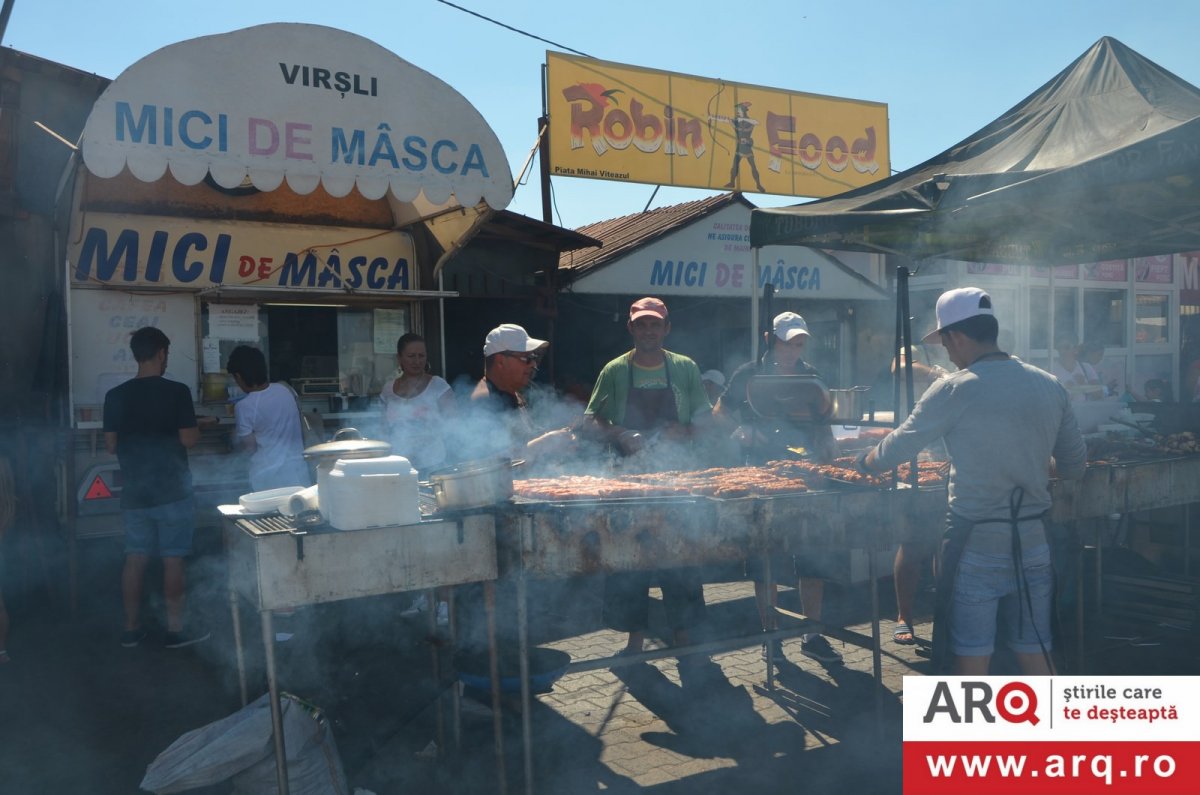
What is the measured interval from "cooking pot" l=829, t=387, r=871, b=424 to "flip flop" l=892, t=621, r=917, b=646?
189 cm

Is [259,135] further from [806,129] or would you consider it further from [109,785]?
[806,129]

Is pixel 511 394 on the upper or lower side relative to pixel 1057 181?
lower

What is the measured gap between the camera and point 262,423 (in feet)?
19.0

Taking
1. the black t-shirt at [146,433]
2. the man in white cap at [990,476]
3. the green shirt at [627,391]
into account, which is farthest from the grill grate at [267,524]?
the black t-shirt at [146,433]

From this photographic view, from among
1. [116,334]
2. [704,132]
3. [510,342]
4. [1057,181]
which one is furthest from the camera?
[704,132]

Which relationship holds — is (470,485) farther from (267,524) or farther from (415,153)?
(415,153)

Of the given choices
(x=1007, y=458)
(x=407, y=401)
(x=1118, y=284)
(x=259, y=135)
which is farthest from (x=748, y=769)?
(x=1118, y=284)

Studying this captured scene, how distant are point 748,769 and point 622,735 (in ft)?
2.27

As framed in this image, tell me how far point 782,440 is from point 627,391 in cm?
111

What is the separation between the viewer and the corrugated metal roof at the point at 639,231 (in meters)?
9.96

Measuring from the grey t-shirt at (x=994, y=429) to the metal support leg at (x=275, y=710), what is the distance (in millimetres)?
2585

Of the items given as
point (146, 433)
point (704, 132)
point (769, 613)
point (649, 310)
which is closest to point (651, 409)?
point (649, 310)

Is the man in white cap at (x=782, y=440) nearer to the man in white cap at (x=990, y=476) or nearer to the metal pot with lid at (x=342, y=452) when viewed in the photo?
the man in white cap at (x=990, y=476)

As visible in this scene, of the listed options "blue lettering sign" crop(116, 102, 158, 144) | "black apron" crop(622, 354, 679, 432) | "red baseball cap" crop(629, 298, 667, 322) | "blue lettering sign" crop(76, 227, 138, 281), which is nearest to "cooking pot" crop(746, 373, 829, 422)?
"black apron" crop(622, 354, 679, 432)
